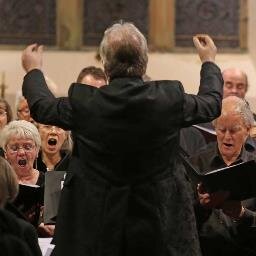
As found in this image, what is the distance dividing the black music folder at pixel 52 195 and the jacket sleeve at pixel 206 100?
41.4 inches

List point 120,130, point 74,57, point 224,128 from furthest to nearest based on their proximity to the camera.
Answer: point 74,57
point 224,128
point 120,130

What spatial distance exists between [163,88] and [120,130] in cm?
24

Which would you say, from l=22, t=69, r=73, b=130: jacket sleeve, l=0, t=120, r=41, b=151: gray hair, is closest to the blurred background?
l=0, t=120, r=41, b=151: gray hair

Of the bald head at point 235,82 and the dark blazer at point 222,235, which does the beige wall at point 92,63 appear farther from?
the dark blazer at point 222,235

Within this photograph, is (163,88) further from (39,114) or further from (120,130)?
(39,114)

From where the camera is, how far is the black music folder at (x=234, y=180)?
14.3 ft

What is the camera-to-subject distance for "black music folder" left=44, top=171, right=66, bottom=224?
4535 millimetres

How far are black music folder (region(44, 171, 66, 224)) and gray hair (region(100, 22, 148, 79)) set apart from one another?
3.26 ft

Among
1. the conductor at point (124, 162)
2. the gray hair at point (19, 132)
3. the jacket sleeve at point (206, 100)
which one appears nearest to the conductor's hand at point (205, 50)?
the jacket sleeve at point (206, 100)

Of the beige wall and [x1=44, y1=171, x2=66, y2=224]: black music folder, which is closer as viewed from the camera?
[x1=44, y1=171, x2=66, y2=224]: black music folder

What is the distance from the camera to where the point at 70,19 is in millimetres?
9977

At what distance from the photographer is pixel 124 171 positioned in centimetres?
370

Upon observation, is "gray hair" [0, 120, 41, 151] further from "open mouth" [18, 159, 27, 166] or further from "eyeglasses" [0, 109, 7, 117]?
"eyeglasses" [0, 109, 7, 117]

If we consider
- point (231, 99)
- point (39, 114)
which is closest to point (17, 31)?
point (231, 99)
